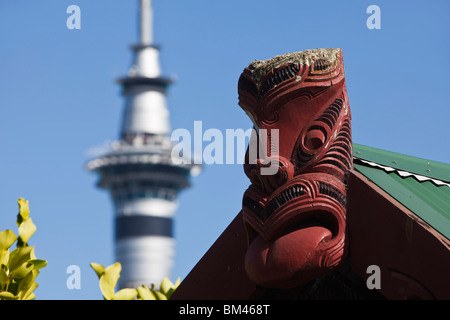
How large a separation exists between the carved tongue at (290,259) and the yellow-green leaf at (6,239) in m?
2.11

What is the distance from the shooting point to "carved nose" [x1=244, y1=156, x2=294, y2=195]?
7184 mm

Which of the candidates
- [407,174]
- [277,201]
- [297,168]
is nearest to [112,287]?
[277,201]

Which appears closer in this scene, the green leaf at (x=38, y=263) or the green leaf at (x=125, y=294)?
the green leaf at (x=38, y=263)

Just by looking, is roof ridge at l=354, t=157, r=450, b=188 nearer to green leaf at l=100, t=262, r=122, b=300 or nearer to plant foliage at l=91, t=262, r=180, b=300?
plant foliage at l=91, t=262, r=180, b=300

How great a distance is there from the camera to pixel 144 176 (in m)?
112

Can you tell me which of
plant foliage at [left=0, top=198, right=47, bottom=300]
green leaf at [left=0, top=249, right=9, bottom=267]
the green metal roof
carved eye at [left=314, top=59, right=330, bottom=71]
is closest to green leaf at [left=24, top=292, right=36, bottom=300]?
plant foliage at [left=0, top=198, right=47, bottom=300]

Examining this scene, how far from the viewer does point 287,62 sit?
7.25 meters

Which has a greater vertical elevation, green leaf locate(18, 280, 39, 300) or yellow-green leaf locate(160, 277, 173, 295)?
yellow-green leaf locate(160, 277, 173, 295)

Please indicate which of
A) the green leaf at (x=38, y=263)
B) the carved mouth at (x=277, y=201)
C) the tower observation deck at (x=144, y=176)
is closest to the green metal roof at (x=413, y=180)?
the carved mouth at (x=277, y=201)

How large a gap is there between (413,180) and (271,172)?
1283 millimetres

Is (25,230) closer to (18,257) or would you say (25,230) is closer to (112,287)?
(18,257)

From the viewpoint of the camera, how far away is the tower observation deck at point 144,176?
10925 cm

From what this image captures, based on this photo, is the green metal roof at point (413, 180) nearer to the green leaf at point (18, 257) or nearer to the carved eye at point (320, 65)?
the carved eye at point (320, 65)
